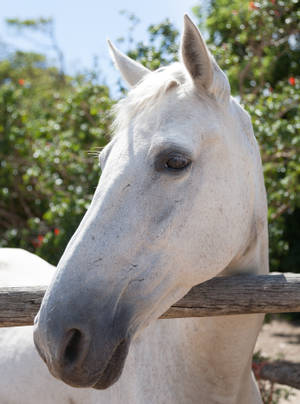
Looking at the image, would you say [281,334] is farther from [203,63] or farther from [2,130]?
[203,63]

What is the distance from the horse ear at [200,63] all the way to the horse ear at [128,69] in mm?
418

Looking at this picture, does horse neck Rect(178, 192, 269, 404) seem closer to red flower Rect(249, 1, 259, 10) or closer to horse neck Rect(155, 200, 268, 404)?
horse neck Rect(155, 200, 268, 404)

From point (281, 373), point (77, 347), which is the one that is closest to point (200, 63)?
point (77, 347)

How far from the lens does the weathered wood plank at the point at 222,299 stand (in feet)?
5.46

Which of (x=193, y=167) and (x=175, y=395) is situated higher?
(x=193, y=167)

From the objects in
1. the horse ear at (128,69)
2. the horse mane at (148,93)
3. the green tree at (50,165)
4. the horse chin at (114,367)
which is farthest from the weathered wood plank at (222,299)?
the green tree at (50,165)

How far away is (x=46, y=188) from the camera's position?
5254 mm

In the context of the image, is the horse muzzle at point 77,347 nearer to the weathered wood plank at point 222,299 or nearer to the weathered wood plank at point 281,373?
the weathered wood plank at point 222,299

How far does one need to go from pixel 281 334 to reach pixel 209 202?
5209mm

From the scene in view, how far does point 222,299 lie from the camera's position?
166cm

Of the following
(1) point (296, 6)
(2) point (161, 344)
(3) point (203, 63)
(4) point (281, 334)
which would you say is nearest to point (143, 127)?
A: (3) point (203, 63)

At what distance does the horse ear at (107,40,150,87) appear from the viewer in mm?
2012

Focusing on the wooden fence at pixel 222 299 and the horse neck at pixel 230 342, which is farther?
the horse neck at pixel 230 342

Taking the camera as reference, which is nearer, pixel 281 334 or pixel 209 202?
pixel 209 202
